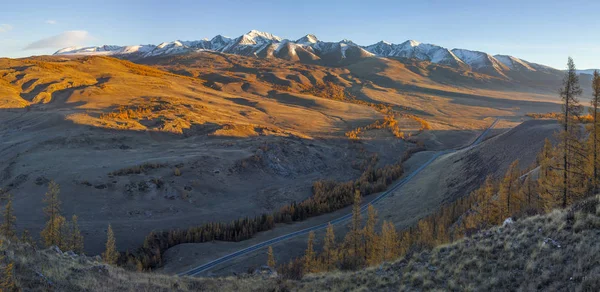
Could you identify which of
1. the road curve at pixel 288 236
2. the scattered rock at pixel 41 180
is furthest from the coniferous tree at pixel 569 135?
the scattered rock at pixel 41 180

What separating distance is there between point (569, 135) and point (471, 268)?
45.8ft

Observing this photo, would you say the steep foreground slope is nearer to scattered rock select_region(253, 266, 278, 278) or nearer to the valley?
scattered rock select_region(253, 266, 278, 278)

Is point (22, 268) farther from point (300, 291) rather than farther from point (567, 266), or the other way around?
point (567, 266)

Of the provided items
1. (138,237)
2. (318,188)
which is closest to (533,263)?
(138,237)

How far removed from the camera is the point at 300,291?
1972 centimetres

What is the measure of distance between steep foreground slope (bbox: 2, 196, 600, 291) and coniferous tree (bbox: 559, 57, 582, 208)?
818 cm

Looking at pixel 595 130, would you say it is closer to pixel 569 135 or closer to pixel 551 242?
pixel 569 135

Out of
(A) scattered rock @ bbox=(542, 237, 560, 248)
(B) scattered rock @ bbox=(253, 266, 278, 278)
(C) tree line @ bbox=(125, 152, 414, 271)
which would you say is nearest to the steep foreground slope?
(A) scattered rock @ bbox=(542, 237, 560, 248)

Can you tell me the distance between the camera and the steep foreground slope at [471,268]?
1233 centimetres

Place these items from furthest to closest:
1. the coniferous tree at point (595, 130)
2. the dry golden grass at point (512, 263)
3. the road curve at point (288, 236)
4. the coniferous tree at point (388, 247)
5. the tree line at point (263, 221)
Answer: the tree line at point (263, 221)
the road curve at point (288, 236)
the coniferous tree at point (388, 247)
the coniferous tree at point (595, 130)
the dry golden grass at point (512, 263)

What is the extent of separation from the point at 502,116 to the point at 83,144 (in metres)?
167

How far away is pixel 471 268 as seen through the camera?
15312mm

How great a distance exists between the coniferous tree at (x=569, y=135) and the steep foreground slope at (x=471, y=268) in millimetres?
8185

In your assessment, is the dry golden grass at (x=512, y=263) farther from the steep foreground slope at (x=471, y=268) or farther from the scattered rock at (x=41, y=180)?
the scattered rock at (x=41, y=180)
